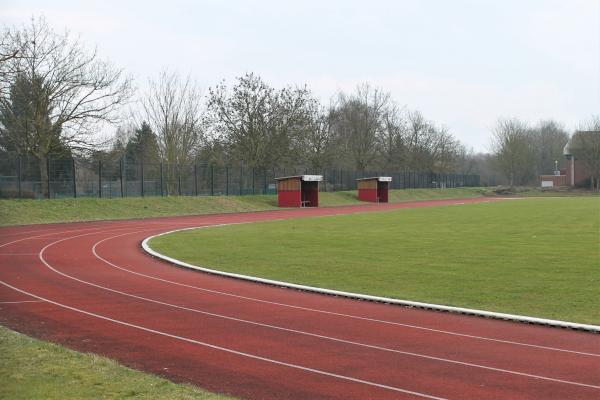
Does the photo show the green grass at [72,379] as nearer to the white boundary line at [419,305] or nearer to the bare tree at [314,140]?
the white boundary line at [419,305]

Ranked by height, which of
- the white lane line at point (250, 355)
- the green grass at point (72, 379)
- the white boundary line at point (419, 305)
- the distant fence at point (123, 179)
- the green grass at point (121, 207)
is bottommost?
the white boundary line at point (419, 305)

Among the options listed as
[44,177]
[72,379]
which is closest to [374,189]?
[44,177]

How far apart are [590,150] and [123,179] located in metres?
75.6

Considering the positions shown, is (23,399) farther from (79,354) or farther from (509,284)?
(509,284)

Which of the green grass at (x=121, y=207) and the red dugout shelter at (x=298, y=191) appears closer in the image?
the green grass at (x=121, y=207)

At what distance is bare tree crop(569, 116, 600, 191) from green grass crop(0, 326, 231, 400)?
9863 centimetres

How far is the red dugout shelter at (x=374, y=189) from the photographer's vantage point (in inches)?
2623

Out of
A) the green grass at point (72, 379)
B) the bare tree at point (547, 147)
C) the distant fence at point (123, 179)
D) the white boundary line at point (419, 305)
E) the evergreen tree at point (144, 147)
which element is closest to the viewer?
the green grass at point (72, 379)

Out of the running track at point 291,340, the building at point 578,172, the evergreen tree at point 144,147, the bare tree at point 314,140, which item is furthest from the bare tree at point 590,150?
the running track at point 291,340

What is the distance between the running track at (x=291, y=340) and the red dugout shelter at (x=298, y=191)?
3809cm

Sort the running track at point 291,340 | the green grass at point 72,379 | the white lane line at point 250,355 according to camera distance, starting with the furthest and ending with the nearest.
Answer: the running track at point 291,340
the white lane line at point 250,355
the green grass at point 72,379

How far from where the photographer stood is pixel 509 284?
14141 mm

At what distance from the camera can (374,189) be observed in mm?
66750

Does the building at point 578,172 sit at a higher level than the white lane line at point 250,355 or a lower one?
higher
